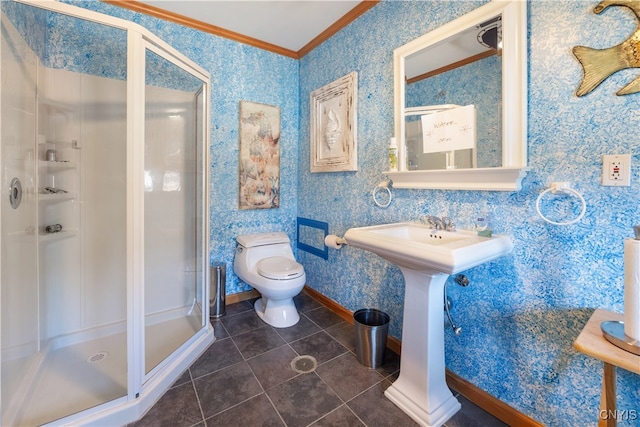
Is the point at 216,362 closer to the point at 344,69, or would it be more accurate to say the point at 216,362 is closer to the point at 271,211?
the point at 271,211

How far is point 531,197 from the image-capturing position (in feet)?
3.94

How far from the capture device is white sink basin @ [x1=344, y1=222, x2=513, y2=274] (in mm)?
1036

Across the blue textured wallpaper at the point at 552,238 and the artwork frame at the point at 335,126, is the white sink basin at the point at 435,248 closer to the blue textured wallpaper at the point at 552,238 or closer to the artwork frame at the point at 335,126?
the blue textured wallpaper at the point at 552,238

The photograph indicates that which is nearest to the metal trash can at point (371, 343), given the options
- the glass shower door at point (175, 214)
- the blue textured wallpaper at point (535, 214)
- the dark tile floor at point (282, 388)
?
the dark tile floor at point (282, 388)

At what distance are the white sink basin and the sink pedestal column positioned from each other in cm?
16

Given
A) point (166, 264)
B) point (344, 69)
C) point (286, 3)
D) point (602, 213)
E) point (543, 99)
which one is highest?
point (286, 3)

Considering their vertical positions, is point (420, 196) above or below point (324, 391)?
above

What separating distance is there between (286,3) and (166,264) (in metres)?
2.19

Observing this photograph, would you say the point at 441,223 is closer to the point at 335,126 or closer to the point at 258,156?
the point at 335,126

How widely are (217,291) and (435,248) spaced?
190 cm

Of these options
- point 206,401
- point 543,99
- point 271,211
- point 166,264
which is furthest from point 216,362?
point 543,99

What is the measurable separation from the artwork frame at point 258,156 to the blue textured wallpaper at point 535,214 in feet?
2.49

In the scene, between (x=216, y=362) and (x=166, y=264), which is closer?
(x=216, y=362)

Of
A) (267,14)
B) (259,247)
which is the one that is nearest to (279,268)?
(259,247)
